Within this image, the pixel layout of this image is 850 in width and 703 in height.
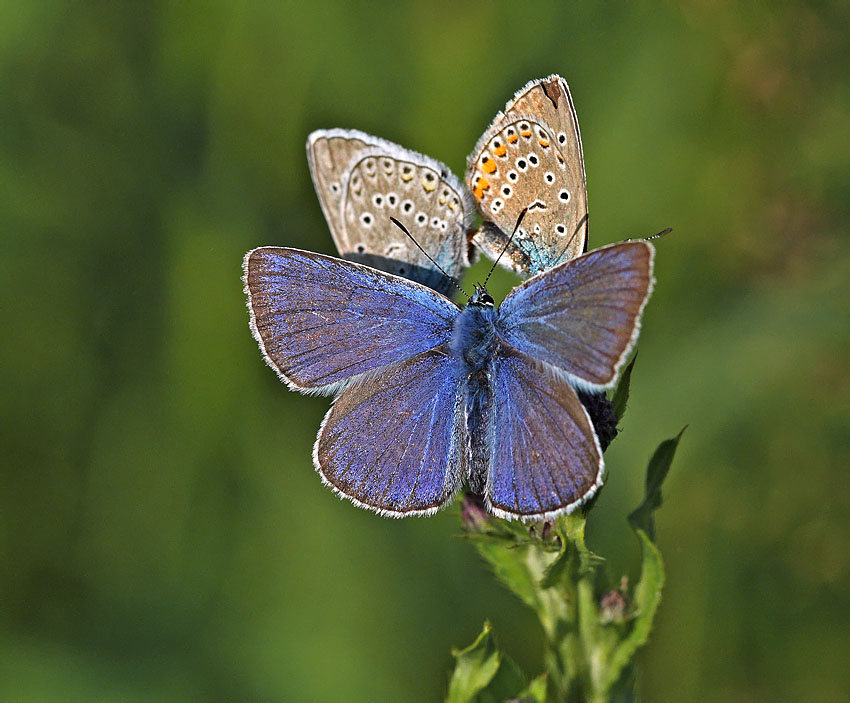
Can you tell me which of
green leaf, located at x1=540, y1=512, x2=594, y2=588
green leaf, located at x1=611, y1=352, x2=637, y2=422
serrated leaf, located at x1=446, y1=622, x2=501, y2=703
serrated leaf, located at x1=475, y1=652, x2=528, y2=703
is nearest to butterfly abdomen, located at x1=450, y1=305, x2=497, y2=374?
green leaf, located at x1=611, y1=352, x2=637, y2=422

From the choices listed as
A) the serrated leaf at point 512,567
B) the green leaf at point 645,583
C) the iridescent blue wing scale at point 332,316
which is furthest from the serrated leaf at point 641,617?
the iridescent blue wing scale at point 332,316

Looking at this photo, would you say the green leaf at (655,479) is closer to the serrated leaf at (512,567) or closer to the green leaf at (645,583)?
the green leaf at (645,583)

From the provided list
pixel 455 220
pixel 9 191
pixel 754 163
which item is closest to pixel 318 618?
pixel 455 220

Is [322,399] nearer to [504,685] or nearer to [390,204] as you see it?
[390,204]

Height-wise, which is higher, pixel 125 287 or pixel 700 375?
pixel 700 375

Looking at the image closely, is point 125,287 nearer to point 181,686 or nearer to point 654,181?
point 181,686

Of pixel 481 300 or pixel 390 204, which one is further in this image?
pixel 390 204

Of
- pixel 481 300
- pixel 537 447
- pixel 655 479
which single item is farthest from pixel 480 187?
A: pixel 655 479
